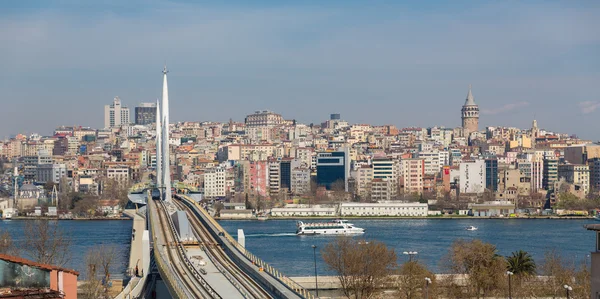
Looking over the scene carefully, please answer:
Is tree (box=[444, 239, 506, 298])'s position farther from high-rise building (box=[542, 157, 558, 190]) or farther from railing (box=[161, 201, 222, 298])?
high-rise building (box=[542, 157, 558, 190])

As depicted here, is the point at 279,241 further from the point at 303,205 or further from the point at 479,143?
the point at 479,143

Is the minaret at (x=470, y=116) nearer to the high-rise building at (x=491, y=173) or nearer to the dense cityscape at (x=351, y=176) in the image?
the dense cityscape at (x=351, y=176)

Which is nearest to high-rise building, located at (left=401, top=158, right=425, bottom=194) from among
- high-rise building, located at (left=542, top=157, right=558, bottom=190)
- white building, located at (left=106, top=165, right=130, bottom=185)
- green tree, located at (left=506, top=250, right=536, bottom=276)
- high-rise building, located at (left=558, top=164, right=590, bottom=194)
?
high-rise building, located at (left=542, top=157, right=558, bottom=190)

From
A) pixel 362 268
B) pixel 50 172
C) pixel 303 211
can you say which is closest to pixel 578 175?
pixel 303 211

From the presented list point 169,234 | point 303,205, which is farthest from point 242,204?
point 169,234

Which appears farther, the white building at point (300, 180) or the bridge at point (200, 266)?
the white building at point (300, 180)

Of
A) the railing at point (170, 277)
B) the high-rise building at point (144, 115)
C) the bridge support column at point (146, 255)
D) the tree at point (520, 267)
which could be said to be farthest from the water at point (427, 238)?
the high-rise building at point (144, 115)
